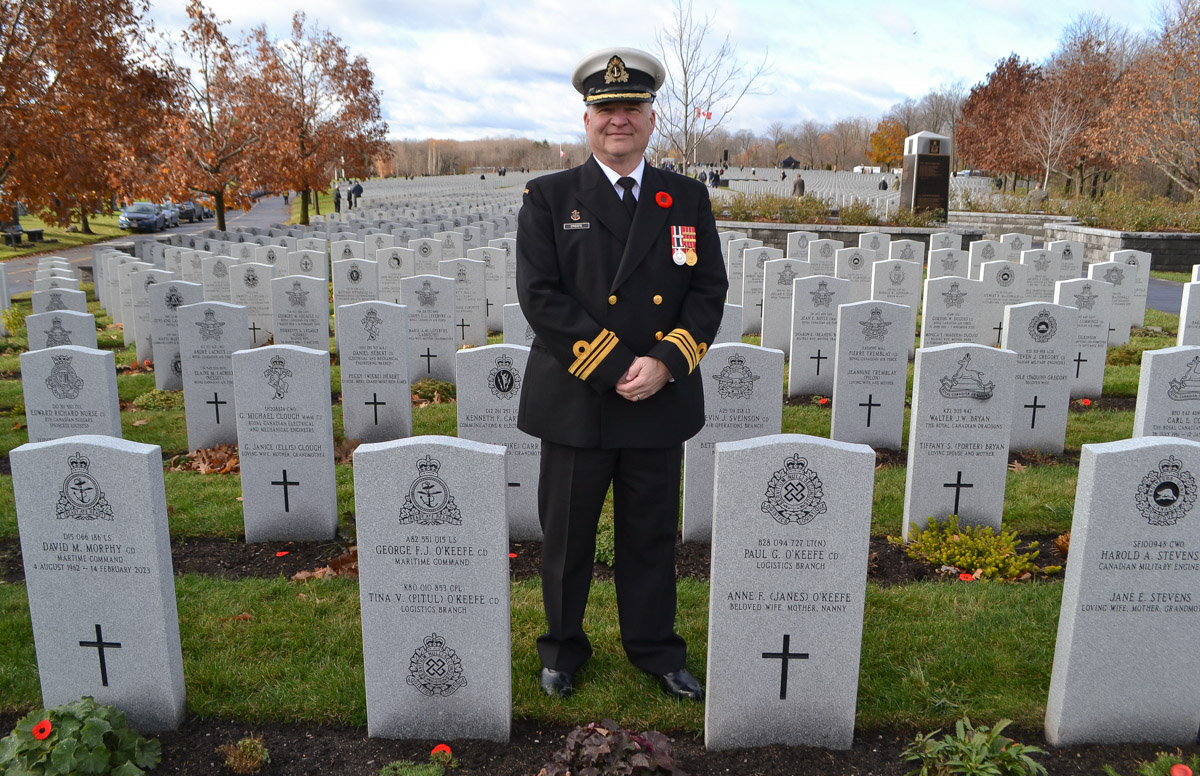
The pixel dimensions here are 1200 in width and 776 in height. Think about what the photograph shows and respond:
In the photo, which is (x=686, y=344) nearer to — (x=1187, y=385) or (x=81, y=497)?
(x=81, y=497)

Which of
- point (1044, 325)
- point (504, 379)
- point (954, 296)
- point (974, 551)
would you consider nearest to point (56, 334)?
point (504, 379)

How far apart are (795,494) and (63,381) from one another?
494 cm

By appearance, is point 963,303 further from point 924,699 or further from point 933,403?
point 924,699

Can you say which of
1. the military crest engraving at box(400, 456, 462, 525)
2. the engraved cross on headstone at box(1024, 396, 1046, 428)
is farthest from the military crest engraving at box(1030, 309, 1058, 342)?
the military crest engraving at box(400, 456, 462, 525)

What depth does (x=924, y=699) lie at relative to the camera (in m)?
3.61

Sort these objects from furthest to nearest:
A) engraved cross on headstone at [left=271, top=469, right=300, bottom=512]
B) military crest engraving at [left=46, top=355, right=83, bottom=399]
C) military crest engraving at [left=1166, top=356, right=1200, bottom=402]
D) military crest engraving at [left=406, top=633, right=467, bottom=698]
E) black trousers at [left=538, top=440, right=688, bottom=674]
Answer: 1. military crest engraving at [left=46, top=355, right=83, bottom=399]
2. engraved cross on headstone at [left=271, top=469, right=300, bottom=512]
3. military crest engraving at [left=1166, top=356, right=1200, bottom=402]
4. black trousers at [left=538, top=440, right=688, bottom=674]
5. military crest engraving at [left=406, top=633, right=467, bottom=698]

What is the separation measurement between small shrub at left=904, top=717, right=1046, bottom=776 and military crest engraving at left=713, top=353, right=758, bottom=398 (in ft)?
8.52

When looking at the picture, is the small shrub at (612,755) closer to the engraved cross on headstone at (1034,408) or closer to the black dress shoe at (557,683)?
the black dress shoe at (557,683)

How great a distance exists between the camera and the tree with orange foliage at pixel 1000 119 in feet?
138

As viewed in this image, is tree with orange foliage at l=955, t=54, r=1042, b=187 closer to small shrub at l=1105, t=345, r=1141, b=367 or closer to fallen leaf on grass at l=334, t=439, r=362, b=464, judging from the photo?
small shrub at l=1105, t=345, r=1141, b=367

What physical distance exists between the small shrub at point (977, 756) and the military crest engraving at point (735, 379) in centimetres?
260

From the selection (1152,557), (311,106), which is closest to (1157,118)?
(311,106)

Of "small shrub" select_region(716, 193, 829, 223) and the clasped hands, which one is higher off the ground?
"small shrub" select_region(716, 193, 829, 223)

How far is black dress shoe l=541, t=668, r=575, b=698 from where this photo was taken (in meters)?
3.66
